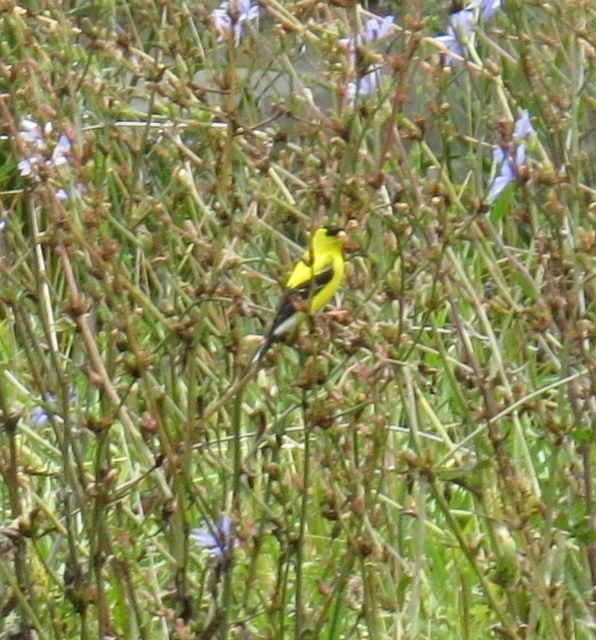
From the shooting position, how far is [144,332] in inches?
174

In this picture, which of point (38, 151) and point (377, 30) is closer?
point (38, 151)

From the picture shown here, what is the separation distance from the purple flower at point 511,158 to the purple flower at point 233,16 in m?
0.49

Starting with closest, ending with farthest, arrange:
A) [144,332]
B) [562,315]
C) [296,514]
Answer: [562,315] < [296,514] < [144,332]

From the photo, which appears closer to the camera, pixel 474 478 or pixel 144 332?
pixel 474 478

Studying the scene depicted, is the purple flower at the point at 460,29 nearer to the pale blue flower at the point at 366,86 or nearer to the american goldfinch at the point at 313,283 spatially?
the pale blue flower at the point at 366,86

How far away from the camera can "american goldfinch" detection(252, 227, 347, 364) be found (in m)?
2.29

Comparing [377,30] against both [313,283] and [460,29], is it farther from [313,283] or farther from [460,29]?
[313,283]

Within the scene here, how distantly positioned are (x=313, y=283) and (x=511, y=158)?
545 millimetres

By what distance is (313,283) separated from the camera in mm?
2121

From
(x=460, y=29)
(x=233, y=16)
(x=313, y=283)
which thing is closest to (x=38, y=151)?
(x=233, y=16)

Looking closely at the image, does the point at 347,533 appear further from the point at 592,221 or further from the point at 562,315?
the point at 592,221

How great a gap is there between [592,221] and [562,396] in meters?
0.47

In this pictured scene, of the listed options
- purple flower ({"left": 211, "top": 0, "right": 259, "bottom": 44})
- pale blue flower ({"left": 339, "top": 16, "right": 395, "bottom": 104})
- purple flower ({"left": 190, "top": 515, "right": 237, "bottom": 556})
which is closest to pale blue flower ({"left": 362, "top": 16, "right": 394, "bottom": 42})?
pale blue flower ({"left": 339, "top": 16, "right": 395, "bottom": 104})

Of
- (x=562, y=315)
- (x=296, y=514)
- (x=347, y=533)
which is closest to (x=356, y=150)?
(x=562, y=315)
